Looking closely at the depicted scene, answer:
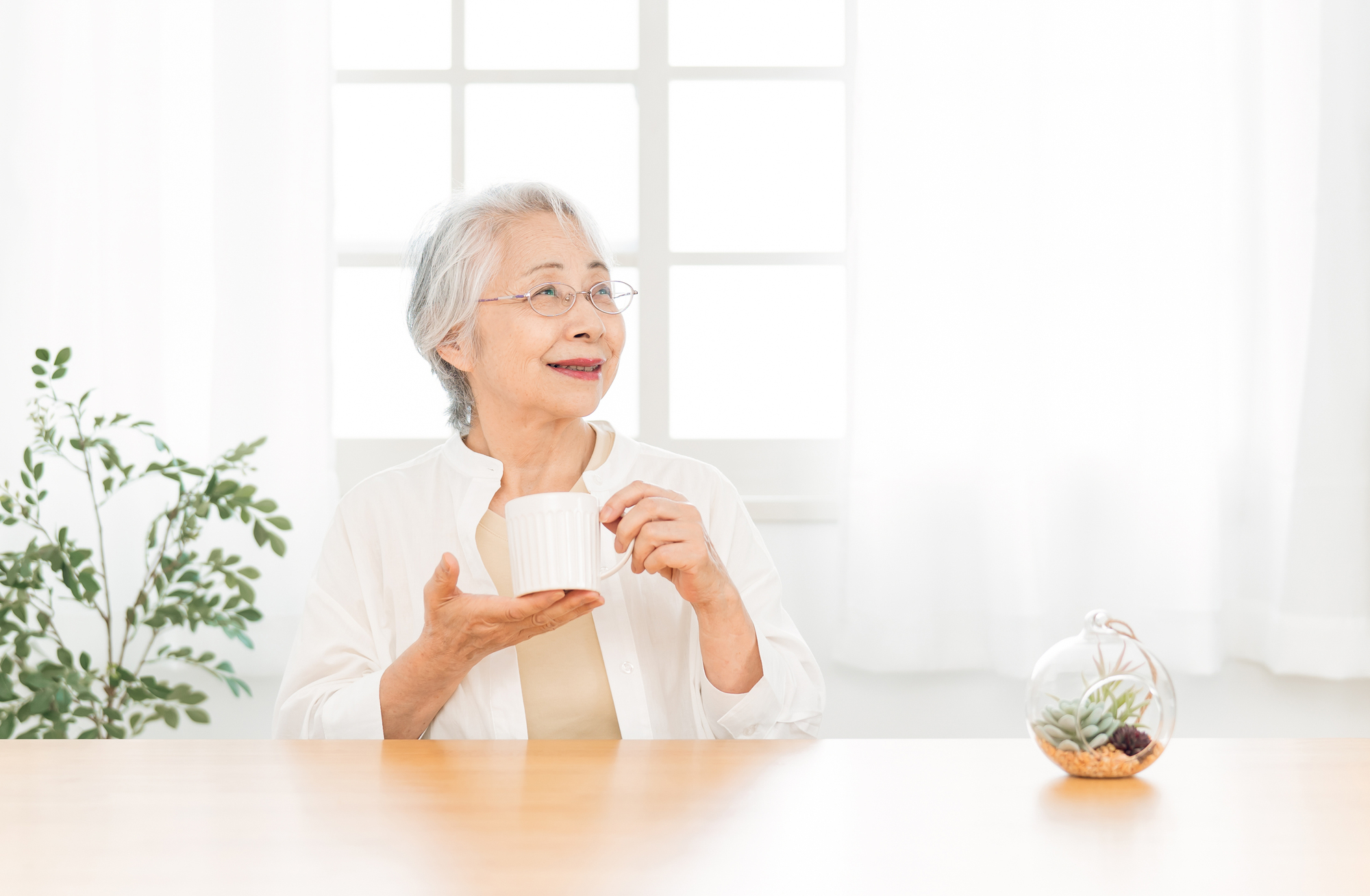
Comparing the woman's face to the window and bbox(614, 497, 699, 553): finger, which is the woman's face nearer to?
bbox(614, 497, 699, 553): finger

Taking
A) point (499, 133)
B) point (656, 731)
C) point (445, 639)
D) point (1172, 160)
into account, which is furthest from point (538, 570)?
point (1172, 160)

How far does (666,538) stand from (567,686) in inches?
14.9

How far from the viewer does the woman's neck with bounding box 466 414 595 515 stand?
5.37ft

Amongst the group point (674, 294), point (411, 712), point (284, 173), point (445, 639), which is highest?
point (284, 173)

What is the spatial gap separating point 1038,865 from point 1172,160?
214 cm

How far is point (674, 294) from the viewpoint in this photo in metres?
2.62

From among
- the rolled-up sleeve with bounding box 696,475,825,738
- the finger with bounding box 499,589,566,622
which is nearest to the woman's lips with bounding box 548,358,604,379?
the rolled-up sleeve with bounding box 696,475,825,738

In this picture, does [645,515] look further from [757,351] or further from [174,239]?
[174,239]

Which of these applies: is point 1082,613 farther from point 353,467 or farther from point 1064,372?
point 353,467

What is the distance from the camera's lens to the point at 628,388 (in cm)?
261

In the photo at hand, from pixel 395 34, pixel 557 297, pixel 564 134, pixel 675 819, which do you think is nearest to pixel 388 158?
pixel 395 34

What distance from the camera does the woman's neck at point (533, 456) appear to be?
164 centimetres

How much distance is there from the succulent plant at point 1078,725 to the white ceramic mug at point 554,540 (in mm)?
461

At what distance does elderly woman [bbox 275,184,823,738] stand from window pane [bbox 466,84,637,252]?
1011 millimetres
